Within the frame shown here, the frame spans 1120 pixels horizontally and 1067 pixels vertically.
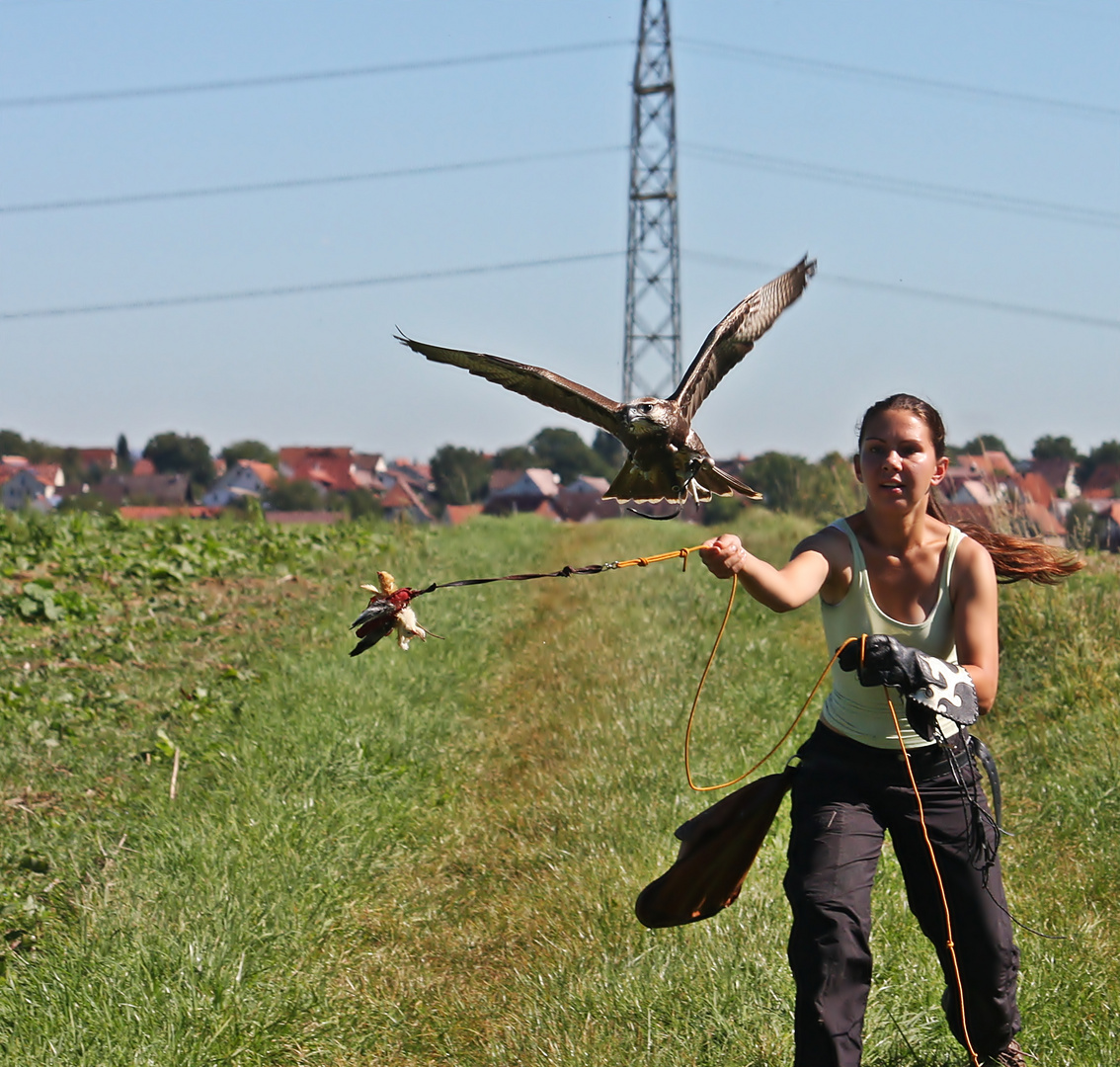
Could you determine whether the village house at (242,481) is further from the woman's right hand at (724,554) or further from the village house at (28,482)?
the woman's right hand at (724,554)

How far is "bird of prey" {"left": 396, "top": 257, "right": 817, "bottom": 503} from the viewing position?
2963 mm

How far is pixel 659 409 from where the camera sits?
2.95 metres

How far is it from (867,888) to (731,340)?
4.92 ft

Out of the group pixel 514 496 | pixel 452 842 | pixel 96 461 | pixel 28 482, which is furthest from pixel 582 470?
pixel 96 461

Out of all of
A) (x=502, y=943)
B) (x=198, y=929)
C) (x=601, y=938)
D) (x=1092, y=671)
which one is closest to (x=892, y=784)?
(x=601, y=938)

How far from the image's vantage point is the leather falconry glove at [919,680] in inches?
120

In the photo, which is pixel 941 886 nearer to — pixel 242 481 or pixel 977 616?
pixel 977 616

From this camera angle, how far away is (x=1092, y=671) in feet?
24.4

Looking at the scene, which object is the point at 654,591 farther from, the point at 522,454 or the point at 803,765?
the point at 522,454

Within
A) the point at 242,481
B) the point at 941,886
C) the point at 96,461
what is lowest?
the point at 941,886

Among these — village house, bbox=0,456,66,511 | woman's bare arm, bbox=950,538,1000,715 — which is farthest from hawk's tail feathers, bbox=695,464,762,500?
village house, bbox=0,456,66,511

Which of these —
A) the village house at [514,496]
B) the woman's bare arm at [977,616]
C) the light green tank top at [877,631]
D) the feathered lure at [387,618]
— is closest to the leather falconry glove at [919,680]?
the woman's bare arm at [977,616]

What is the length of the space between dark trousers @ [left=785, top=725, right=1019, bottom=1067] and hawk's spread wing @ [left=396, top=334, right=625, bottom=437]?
1.20 m

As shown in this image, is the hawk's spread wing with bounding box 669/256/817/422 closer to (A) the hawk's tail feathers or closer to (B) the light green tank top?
(A) the hawk's tail feathers
